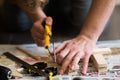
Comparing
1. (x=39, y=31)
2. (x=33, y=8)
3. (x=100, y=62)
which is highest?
(x=33, y=8)

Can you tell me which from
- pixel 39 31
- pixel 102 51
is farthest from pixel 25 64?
pixel 102 51

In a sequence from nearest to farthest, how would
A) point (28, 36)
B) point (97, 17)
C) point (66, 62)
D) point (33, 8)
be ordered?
1. point (66, 62)
2. point (97, 17)
3. point (33, 8)
4. point (28, 36)

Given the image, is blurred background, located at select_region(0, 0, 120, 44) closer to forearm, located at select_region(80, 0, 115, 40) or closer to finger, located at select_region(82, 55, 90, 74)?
forearm, located at select_region(80, 0, 115, 40)

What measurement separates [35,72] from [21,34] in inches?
22.7

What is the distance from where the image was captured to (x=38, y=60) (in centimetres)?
82

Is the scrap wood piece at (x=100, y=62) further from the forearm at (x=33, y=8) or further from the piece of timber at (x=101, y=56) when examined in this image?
the forearm at (x=33, y=8)

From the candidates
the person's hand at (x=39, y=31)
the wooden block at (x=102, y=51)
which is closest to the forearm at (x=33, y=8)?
the person's hand at (x=39, y=31)

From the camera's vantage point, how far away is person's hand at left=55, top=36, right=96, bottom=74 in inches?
29.8

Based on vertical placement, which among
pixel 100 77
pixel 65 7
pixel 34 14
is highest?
pixel 65 7

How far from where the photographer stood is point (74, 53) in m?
0.78

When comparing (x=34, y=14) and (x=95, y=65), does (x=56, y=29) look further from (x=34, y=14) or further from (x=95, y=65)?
(x=95, y=65)

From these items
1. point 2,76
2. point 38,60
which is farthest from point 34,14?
point 2,76

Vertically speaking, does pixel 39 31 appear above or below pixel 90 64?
above

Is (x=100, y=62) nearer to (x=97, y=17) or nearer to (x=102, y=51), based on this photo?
(x=102, y=51)
